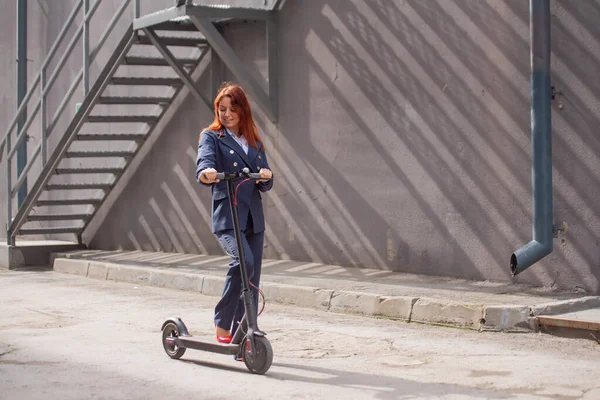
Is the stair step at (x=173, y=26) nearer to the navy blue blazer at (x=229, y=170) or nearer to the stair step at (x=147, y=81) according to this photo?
the stair step at (x=147, y=81)

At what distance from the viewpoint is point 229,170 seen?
598 cm

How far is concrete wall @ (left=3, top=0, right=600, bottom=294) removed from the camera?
27.6 ft

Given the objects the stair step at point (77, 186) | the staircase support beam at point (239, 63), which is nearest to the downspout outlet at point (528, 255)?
the staircase support beam at point (239, 63)

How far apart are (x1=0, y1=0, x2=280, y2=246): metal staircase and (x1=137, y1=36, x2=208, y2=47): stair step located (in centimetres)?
1

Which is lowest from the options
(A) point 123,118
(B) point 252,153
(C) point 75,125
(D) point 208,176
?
(D) point 208,176

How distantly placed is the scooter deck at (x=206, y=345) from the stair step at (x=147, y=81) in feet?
23.3

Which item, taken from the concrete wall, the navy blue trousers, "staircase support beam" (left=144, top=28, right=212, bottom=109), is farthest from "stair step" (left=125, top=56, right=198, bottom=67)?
the navy blue trousers

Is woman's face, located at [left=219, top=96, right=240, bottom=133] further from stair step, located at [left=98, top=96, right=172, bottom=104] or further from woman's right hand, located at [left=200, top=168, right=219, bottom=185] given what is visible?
stair step, located at [left=98, top=96, right=172, bottom=104]

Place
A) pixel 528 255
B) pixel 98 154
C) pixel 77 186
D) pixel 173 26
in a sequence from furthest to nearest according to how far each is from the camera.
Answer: pixel 77 186 < pixel 98 154 < pixel 173 26 < pixel 528 255

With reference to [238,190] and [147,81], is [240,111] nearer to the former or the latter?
[238,190]

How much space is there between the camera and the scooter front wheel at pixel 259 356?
18.5 ft

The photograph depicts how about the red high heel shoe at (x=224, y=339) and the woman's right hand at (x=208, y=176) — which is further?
the red high heel shoe at (x=224, y=339)

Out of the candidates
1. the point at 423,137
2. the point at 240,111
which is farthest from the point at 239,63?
the point at 240,111

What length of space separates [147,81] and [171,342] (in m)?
7.09
